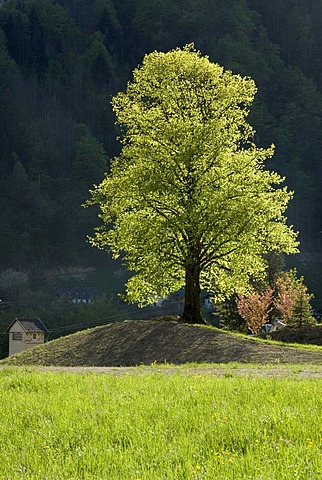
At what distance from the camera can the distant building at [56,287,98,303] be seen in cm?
11049

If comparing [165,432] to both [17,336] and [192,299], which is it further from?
[17,336]

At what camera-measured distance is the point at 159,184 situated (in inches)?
1086

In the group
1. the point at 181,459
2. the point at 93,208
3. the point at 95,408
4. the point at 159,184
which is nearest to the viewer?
the point at 181,459

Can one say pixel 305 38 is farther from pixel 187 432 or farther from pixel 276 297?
pixel 187 432

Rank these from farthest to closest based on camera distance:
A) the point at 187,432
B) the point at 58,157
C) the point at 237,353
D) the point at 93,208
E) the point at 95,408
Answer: the point at 58,157 < the point at 93,208 < the point at 237,353 < the point at 95,408 < the point at 187,432

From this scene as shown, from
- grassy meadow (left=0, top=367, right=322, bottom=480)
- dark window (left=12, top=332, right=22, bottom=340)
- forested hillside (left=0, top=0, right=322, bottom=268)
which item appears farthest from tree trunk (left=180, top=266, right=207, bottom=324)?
forested hillside (left=0, top=0, right=322, bottom=268)

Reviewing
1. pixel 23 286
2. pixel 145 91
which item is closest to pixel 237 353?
pixel 145 91

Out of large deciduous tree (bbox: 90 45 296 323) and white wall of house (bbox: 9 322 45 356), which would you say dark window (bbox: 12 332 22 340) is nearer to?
white wall of house (bbox: 9 322 45 356)

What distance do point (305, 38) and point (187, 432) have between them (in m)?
202

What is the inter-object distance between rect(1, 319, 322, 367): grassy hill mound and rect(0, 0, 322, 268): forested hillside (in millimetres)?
100121

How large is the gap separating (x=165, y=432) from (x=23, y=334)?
60.9 m

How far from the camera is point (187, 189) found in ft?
93.1

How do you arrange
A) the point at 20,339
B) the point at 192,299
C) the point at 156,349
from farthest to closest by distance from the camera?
the point at 20,339
the point at 192,299
the point at 156,349

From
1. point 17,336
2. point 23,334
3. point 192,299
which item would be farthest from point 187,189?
point 17,336
